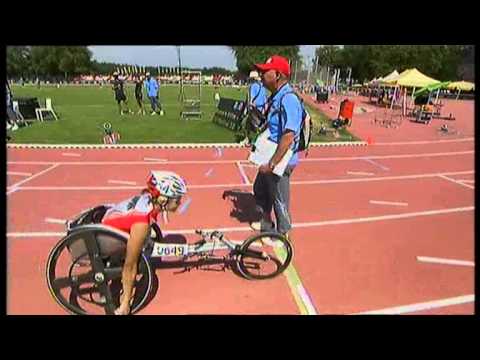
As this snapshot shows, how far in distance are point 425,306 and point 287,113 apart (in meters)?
2.27

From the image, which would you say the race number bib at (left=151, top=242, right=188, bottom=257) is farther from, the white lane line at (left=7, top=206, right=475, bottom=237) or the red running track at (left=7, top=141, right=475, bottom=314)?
the white lane line at (left=7, top=206, right=475, bottom=237)

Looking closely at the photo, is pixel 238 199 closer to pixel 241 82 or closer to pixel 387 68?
pixel 387 68

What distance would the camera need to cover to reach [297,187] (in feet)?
23.9

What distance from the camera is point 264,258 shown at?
4.27 metres

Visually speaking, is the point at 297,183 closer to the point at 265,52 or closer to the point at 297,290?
the point at 297,290

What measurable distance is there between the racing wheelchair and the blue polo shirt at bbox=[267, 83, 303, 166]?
3.44 feet

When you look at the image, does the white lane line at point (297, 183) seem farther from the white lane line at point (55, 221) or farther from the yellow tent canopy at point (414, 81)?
the yellow tent canopy at point (414, 81)

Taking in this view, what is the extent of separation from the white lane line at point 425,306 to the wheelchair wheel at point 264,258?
946mm

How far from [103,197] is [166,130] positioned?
279 inches

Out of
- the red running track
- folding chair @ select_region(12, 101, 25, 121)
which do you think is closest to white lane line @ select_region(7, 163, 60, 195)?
the red running track

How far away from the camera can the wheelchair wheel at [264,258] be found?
3.99m

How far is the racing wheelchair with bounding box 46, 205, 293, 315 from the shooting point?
326 cm

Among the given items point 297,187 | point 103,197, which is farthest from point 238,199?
point 103,197

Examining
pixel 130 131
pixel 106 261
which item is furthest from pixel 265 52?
pixel 106 261
